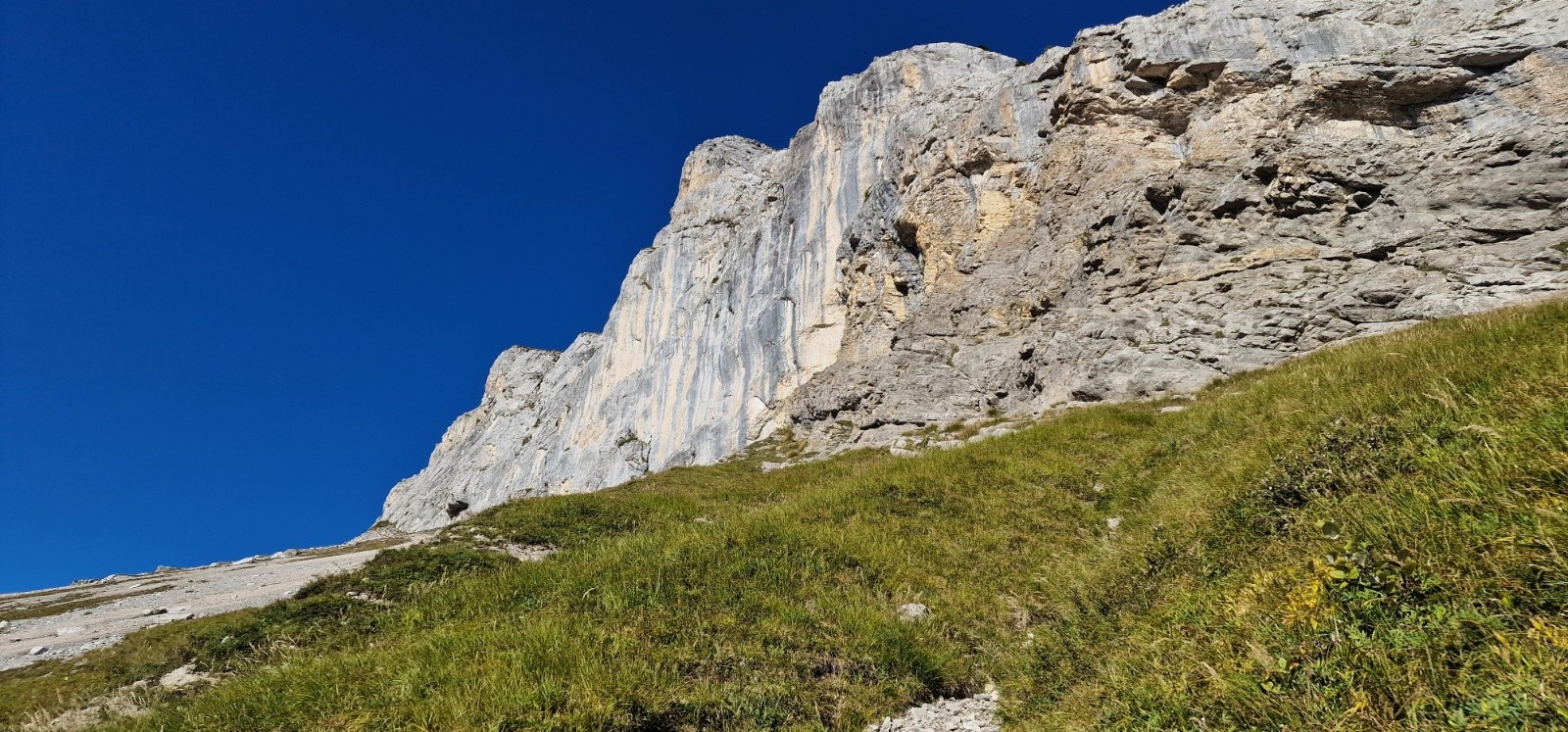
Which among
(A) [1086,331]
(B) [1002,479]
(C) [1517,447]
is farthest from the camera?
(A) [1086,331]

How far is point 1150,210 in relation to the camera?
30766mm

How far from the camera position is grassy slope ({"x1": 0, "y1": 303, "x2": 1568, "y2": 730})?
3359 mm

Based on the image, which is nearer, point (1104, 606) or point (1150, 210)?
point (1104, 606)

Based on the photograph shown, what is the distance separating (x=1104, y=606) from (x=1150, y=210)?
29.9m

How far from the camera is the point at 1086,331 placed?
2828cm

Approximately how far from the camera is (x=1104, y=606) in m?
6.32

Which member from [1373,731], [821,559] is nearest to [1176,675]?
[1373,731]

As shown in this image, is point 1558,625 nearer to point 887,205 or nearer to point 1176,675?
point 1176,675

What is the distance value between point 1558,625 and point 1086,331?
1080 inches

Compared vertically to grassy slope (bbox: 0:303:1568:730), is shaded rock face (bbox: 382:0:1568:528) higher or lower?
higher

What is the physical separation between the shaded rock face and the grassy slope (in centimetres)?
1632

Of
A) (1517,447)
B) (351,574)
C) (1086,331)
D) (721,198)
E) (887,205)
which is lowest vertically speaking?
(1517,447)

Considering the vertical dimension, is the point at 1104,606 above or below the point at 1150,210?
below

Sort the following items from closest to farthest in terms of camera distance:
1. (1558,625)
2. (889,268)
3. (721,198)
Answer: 1. (1558,625)
2. (889,268)
3. (721,198)
